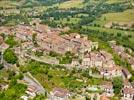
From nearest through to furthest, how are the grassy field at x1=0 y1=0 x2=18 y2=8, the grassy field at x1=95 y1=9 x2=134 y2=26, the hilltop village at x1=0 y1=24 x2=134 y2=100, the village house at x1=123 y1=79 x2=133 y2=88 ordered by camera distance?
the hilltop village at x1=0 y1=24 x2=134 y2=100, the village house at x1=123 y1=79 x2=133 y2=88, the grassy field at x1=95 y1=9 x2=134 y2=26, the grassy field at x1=0 y1=0 x2=18 y2=8

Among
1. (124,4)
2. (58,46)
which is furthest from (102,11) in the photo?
(58,46)

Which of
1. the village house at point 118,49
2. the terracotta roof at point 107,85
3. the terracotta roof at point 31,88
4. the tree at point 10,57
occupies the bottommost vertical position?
the village house at point 118,49

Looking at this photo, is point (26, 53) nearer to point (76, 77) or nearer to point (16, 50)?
point (16, 50)

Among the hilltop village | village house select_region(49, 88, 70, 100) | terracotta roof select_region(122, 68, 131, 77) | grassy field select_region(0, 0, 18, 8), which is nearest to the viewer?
village house select_region(49, 88, 70, 100)

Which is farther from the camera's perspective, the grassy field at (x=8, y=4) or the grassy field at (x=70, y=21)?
the grassy field at (x=8, y=4)

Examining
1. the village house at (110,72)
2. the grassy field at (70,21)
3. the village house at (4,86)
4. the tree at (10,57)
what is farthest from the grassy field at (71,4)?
the village house at (4,86)

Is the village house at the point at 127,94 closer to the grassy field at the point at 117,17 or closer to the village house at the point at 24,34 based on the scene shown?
the village house at the point at 24,34

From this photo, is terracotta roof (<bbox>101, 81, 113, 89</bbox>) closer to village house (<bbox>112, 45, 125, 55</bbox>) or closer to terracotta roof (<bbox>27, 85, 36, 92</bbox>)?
terracotta roof (<bbox>27, 85, 36, 92</bbox>)

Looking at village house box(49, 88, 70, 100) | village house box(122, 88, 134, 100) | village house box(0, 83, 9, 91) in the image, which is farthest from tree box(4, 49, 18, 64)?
village house box(122, 88, 134, 100)
